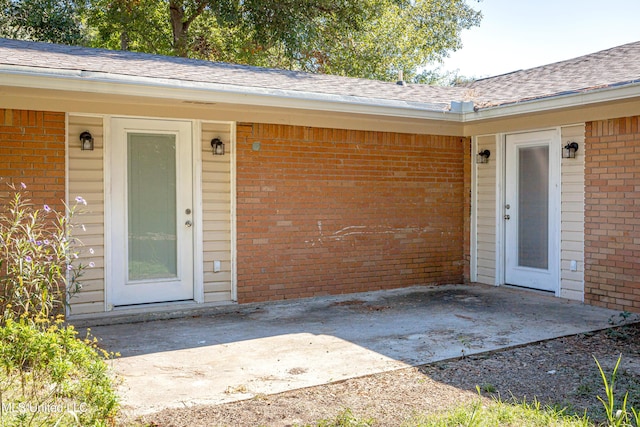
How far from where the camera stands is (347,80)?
905cm

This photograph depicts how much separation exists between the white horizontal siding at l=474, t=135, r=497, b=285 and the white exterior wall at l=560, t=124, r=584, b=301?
1.15 metres

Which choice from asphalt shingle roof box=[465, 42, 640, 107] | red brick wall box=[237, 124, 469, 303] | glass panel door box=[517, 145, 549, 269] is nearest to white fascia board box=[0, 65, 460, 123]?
red brick wall box=[237, 124, 469, 303]

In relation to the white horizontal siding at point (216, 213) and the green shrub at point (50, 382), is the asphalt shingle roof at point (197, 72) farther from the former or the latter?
the green shrub at point (50, 382)

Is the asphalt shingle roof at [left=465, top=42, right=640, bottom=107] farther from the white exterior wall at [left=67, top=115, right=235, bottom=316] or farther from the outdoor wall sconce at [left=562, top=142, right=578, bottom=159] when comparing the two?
the white exterior wall at [left=67, top=115, right=235, bottom=316]

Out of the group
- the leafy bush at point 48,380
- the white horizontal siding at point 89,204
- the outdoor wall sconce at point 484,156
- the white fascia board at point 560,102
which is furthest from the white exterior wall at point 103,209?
the outdoor wall sconce at point 484,156

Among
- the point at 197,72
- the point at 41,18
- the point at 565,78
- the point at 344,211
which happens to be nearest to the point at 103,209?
the point at 197,72

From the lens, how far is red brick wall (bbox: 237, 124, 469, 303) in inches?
295

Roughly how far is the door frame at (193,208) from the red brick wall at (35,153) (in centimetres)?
46

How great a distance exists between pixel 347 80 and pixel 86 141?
158 inches

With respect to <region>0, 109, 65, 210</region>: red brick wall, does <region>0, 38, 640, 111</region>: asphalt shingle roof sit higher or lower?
higher

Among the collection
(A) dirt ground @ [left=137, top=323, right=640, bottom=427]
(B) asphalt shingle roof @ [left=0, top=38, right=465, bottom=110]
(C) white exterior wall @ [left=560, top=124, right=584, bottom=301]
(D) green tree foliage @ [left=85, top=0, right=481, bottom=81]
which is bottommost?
(A) dirt ground @ [left=137, top=323, right=640, bottom=427]

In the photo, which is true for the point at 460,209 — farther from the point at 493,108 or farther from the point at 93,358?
the point at 93,358

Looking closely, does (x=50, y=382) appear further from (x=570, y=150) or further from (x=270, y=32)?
(x=270, y=32)

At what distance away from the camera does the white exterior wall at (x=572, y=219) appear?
295 inches
